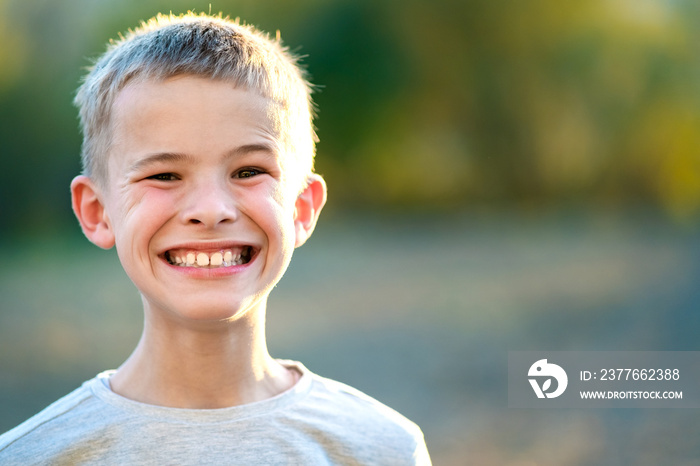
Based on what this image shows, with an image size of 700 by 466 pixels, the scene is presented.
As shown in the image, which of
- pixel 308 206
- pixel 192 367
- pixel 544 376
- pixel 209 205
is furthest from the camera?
pixel 544 376

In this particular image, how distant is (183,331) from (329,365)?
425 cm

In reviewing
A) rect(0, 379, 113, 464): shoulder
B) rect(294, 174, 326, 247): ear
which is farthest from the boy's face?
rect(0, 379, 113, 464): shoulder

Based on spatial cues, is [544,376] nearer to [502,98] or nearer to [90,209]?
[90,209]

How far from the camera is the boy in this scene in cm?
151

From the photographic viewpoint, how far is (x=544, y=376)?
420 cm

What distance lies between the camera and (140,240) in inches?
59.6

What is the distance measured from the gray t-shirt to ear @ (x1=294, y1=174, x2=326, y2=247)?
0.32 m

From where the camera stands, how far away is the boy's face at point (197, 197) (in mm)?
1494

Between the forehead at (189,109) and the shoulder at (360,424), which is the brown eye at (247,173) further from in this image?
the shoulder at (360,424)

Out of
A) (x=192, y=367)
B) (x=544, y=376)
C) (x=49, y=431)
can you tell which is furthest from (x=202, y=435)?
(x=544, y=376)

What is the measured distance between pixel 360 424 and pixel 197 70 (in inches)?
31.2

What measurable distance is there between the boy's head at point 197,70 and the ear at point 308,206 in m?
0.04

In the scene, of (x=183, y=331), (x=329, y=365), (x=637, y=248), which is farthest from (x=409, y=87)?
(x=183, y=331)

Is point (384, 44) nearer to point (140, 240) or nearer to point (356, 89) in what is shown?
point (356, 89)
